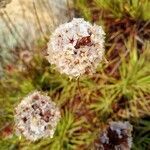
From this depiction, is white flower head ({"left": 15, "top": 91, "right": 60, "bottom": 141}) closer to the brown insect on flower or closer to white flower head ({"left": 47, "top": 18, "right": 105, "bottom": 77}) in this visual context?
white flower head ({"left": 47, "top": 18, "right": 105, "bottom": 77})

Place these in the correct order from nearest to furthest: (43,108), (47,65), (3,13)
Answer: (43,108) → (47,65) → (3,13)

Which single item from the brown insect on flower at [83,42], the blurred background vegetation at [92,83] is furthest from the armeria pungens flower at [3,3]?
the brown insect on flower at [83,42]

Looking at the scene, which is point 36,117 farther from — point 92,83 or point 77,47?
point 92,83

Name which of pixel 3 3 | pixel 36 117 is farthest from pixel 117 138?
pixel 3 3

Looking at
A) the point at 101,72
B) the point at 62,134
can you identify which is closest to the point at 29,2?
the point at 101,72

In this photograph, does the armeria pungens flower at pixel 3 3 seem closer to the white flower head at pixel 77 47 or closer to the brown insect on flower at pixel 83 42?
the white flower head at pixel 77 47

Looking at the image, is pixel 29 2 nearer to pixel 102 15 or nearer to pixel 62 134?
pixel 102 15
